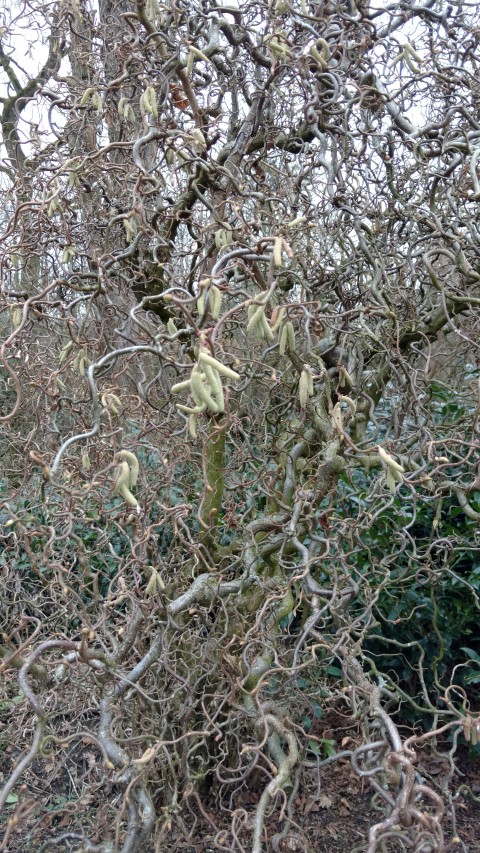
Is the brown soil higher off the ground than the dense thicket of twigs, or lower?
lower

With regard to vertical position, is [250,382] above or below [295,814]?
above

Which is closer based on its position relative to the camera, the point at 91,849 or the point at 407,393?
the point at 91,849

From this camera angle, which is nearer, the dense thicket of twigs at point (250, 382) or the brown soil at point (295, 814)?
the dense thicket of twigs at point (250, 382)

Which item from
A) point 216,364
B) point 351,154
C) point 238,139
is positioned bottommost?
point 216,364

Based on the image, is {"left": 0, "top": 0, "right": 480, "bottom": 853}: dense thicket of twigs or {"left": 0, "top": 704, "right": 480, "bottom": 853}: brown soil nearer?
{"left": 0, "top": 0, "right": 480, "bottom": 853}: dense thicket of twigs

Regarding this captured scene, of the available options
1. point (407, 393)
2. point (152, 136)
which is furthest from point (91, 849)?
point (152, 136)

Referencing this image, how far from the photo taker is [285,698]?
2.79 m

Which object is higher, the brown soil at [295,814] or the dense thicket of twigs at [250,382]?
the dense thicket of twigs at [250,382]

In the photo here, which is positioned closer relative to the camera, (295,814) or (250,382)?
(250,382)

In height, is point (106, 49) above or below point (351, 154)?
above

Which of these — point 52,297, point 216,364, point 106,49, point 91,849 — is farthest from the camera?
point 52,297

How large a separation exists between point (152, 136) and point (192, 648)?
81.4 inches

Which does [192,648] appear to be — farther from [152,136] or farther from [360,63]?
[360,63]

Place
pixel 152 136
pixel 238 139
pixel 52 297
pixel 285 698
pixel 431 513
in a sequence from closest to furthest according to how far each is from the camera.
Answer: pixel 152 136 → pixel 285 698 → pixel 238 139 → pixel 431 513 → pixel 52 297
